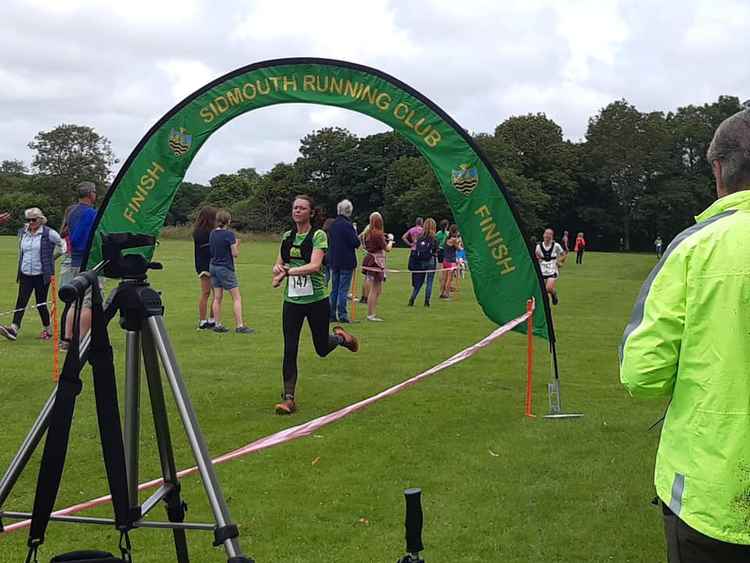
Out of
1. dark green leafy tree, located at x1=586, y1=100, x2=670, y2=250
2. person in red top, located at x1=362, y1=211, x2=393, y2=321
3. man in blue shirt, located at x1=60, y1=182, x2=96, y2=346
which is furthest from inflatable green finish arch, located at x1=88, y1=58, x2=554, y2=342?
dark green leafy tree, located at x1=586, y1=100, x2=670, y2=250

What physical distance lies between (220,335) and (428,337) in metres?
3.34

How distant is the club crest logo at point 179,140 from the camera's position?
7.61 m

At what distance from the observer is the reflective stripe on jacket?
2365 millimetres

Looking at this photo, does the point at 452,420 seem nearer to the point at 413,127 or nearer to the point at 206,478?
the point at 413,127

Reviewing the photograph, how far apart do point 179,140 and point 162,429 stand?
4.75 meters

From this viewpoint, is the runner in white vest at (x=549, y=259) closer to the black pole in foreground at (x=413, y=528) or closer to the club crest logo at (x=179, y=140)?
the club crest logo at (x=179, y=140)

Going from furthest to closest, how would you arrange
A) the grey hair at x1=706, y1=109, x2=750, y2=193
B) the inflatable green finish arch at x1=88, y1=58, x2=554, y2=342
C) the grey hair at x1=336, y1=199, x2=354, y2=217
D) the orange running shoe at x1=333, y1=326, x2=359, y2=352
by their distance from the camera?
the grey hair at x1=336, y1=199, x2=354, y2=217
the orange running shoe at x1=333, y1=326, x2=359, y2=352
the inflatable green finish arch at x1=88, y1=58, x2=554, y2=342
the grey hair at x1=706, y1=109, x2=750, y2=193

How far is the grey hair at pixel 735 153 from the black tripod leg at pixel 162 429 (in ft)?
6.84

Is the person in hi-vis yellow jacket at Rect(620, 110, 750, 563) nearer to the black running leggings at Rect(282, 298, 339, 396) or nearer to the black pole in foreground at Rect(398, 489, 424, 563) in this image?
the black pole in foreground at Rect(398, 489, 424, 563)

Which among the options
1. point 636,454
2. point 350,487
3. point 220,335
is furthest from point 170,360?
point 220,335

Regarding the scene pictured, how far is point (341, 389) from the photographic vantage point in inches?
361

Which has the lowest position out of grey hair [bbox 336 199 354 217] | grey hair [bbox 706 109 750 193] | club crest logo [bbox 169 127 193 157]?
grey hair [bbox 706 109 750 193]

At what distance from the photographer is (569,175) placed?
3287 inches

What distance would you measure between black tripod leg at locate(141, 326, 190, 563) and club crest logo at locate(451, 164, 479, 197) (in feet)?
14.4
